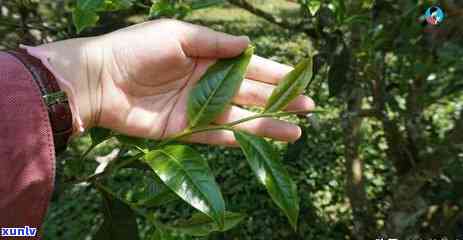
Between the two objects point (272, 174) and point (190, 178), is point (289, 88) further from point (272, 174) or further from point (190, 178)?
point (190, 178)

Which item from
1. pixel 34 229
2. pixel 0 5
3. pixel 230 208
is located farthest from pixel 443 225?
pixel 0 5

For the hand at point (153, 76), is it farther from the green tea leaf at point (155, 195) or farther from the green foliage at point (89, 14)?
the green tea leaf at point (155, 195)

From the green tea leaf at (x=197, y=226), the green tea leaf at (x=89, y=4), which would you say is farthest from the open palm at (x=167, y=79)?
the green tea leaf at (x=197, y=226)

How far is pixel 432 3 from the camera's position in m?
1.86

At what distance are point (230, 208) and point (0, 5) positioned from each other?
1.75 meters

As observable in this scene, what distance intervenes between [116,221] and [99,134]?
0.75ft

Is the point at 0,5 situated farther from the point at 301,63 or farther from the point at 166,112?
the point at 301,63

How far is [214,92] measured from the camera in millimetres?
1094

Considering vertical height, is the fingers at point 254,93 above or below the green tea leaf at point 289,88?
below

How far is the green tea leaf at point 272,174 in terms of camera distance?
0.93m

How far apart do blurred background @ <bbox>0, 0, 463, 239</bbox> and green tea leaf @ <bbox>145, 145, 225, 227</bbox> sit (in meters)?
0.27

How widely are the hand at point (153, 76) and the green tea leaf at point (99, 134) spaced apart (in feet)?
0.05
